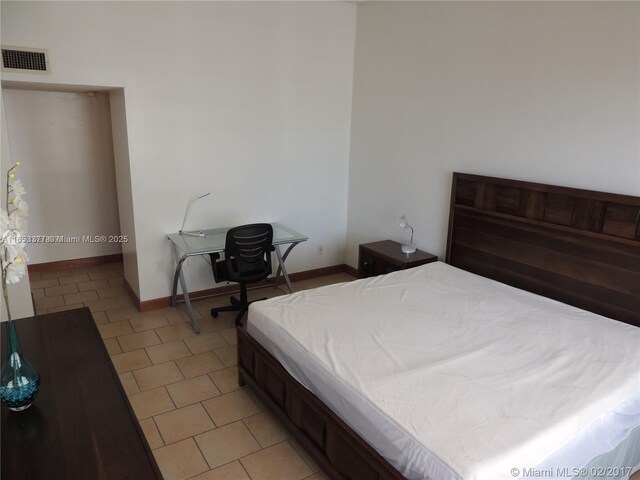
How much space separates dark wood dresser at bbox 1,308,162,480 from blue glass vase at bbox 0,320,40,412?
6cm

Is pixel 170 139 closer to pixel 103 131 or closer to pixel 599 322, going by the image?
pixel 103 131

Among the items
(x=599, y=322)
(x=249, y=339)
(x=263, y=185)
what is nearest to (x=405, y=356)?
(x=249, y=339)

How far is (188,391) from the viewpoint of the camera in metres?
3.03

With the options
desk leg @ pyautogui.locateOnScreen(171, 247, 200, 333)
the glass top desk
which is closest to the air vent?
the glass top desk

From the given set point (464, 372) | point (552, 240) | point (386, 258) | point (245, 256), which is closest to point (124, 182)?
point (245, 256)

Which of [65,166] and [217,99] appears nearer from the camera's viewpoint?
[217,99]

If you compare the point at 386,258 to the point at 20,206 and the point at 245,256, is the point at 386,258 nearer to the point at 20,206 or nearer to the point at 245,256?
the point at 245,256

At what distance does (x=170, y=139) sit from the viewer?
392 centimetres

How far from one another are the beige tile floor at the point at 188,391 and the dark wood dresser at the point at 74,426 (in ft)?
2.99

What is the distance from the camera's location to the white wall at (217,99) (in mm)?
3447

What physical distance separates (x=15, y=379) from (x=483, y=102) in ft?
11.0

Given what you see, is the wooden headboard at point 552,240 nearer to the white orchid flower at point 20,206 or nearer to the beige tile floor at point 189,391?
the beige tile floor at point 189,391

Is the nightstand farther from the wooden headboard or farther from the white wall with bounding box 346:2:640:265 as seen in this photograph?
the wooden headboard

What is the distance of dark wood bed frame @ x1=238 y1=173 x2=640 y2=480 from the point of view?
7.38ft
